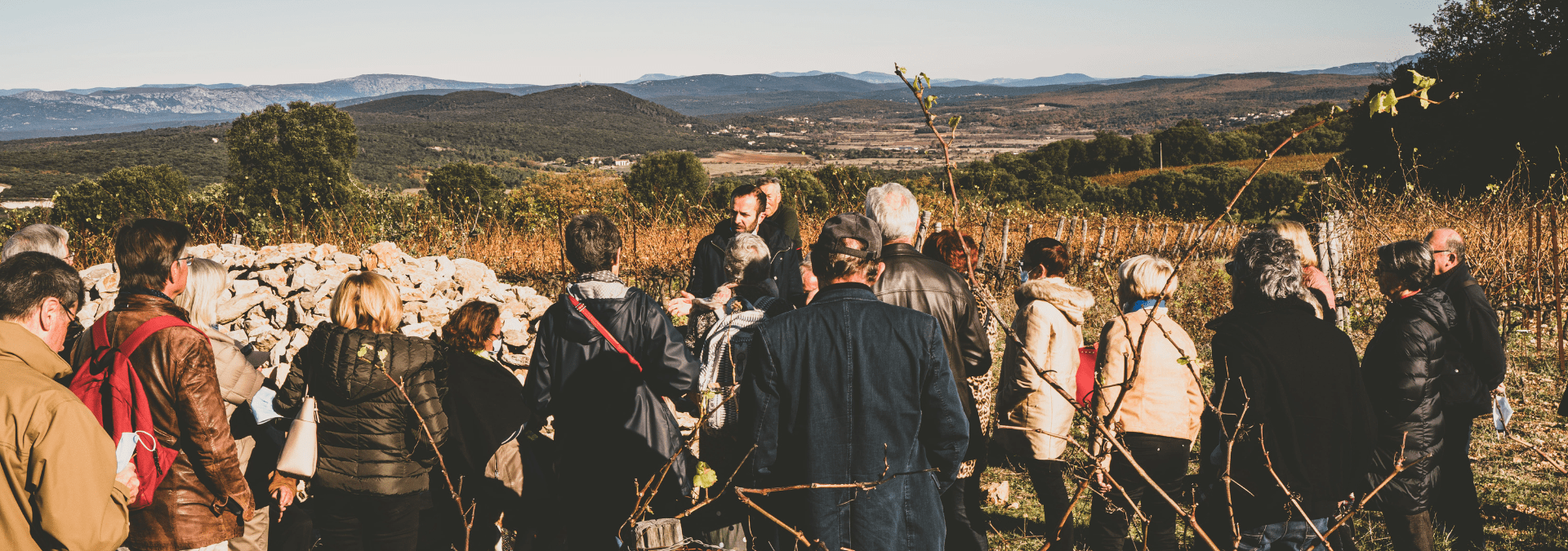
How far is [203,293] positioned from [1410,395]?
4741 millimetres

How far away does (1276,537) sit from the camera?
8.87 feet

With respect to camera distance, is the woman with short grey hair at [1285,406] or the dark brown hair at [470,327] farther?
the dark brown hair at [470,327]

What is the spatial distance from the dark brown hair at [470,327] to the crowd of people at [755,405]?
0.02 meters

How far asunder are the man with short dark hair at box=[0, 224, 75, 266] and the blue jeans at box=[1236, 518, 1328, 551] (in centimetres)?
526

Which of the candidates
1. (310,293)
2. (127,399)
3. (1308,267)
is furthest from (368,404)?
(1308,267)

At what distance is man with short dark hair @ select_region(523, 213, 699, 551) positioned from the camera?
299 cm

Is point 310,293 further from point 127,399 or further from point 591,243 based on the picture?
point 591,243

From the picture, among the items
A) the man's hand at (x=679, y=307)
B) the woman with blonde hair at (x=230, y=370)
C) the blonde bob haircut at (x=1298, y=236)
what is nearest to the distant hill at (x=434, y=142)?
the woman with blonde hair at (x=230, y=370)

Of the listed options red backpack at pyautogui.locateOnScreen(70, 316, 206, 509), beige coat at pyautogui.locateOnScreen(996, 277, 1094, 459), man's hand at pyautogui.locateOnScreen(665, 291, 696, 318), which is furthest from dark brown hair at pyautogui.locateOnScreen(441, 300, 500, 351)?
beige coat at pyautogui.locateOnScreen(996, 277, 1094, 459)

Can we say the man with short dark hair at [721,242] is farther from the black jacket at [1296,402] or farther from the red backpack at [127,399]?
the red backpack at [127,399]

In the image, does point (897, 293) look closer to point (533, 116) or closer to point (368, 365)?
point (368, 365)

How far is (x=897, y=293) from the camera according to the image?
313cm

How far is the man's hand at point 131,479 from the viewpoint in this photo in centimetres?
227

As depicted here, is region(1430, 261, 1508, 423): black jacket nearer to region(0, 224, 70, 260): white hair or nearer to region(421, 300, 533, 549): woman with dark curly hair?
region(421, 300, 533, 549): woman with dark curly hair
